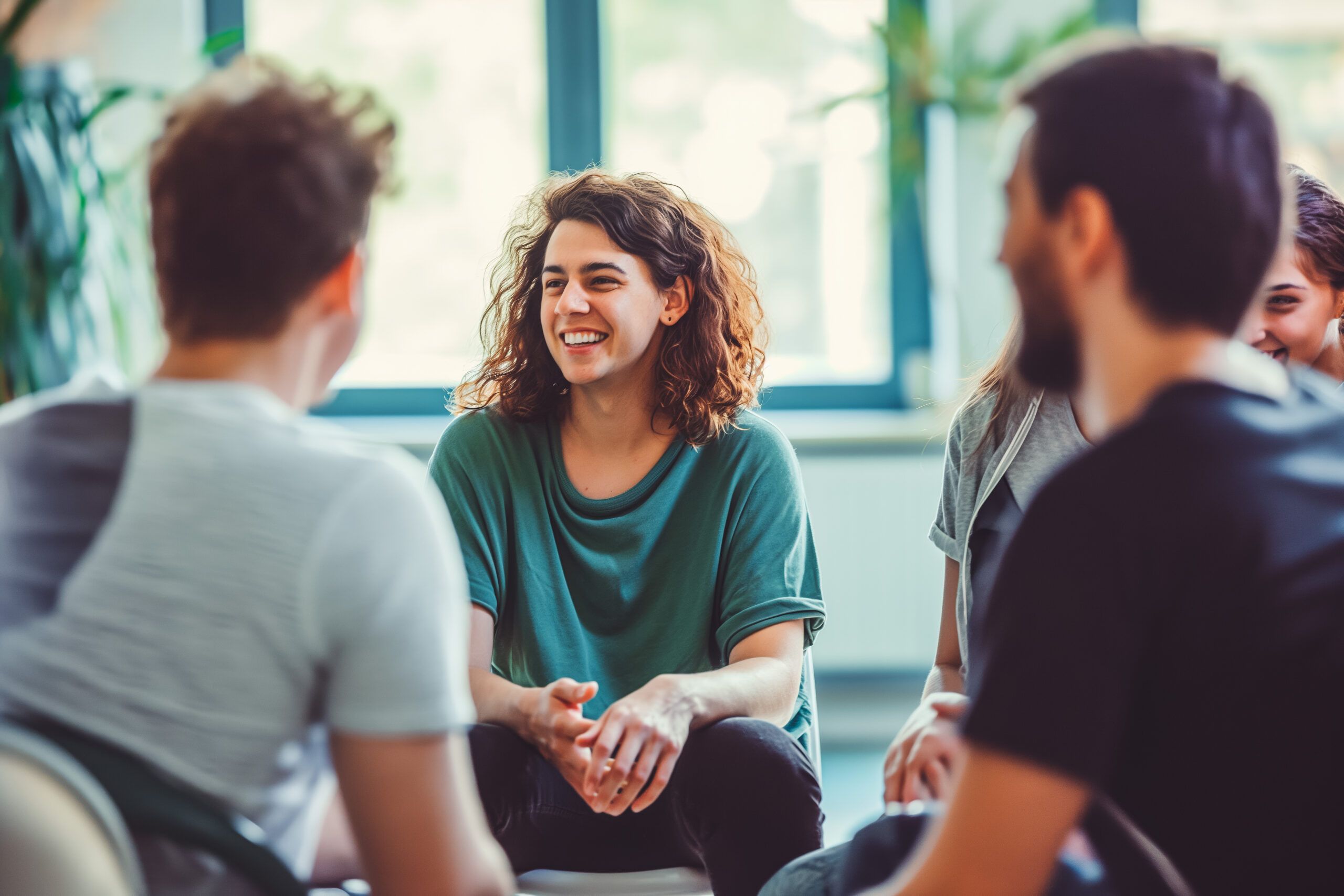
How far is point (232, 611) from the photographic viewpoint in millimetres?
759

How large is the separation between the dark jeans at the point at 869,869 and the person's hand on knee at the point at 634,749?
28 centimetres

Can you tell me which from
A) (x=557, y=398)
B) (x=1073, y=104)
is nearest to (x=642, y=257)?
(x=557, y=398)

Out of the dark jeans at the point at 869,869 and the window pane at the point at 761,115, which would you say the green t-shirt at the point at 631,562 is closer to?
the dark jeans at the point at 869,869

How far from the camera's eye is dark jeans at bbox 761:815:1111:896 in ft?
2.58

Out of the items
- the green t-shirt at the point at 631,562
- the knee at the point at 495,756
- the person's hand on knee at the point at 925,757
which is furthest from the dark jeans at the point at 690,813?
the person's hand on knee at the point at 925,757

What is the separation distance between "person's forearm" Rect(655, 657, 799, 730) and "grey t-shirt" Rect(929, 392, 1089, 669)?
0.75 feet

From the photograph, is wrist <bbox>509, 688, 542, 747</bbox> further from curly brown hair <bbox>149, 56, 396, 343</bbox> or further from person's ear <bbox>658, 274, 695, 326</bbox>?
curly brown hair <bbox>149, 56, 396, 343</bbox>

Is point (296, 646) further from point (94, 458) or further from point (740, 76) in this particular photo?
point (740, 76)

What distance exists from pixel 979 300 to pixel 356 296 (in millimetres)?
2658

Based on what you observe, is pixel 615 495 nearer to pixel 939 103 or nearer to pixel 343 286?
pixel 343 286

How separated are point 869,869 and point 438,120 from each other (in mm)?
2931

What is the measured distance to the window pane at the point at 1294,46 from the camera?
338 cm

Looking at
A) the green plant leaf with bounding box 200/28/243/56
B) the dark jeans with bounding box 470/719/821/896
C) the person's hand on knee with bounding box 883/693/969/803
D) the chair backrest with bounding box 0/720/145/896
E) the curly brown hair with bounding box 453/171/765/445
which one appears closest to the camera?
the chair backrest with bounding box 0/720/145/896

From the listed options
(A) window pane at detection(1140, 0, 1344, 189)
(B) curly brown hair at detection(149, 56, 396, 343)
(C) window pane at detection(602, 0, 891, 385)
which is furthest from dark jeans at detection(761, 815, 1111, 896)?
(A) window pane at detection(1140, 0, 1344, 189)
